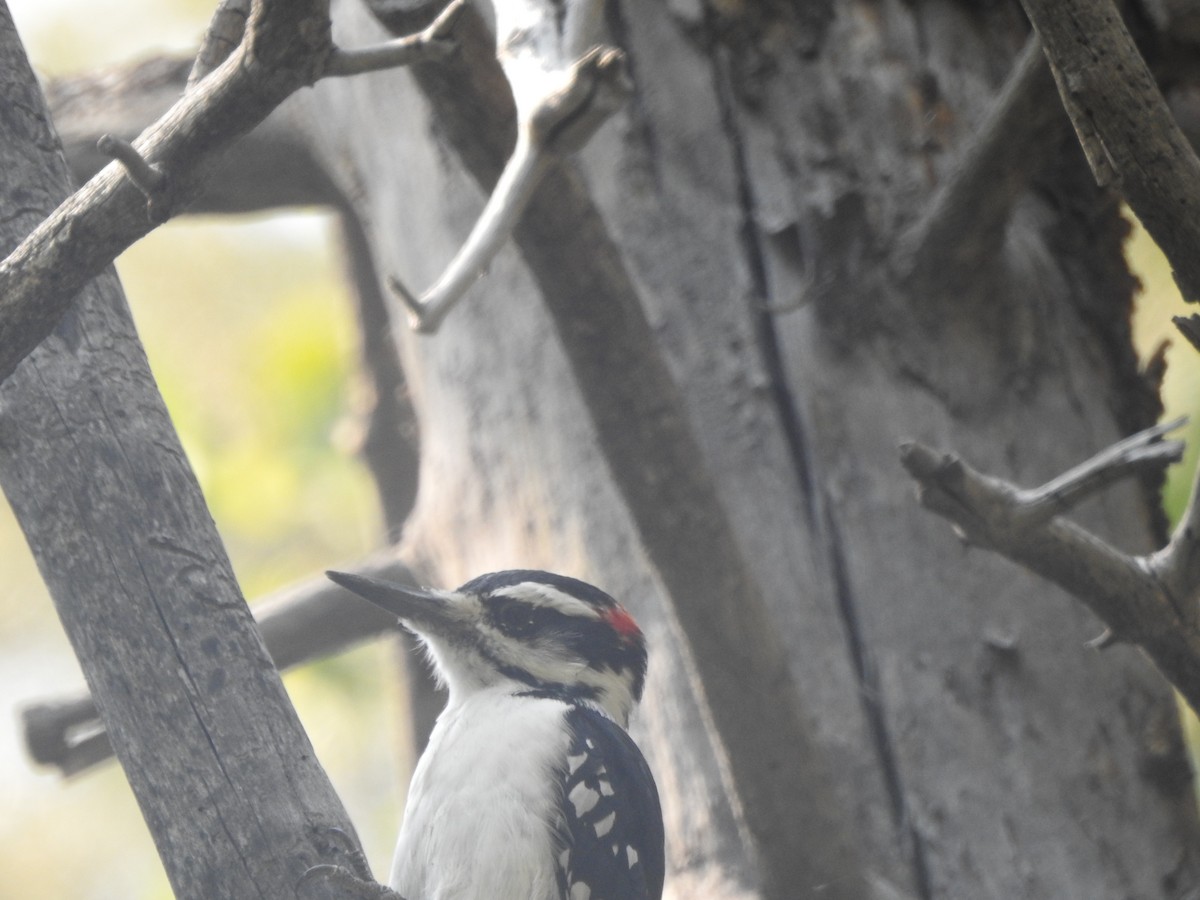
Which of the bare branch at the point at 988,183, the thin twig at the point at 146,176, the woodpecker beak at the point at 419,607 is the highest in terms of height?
the thin twig at the point at 146,176

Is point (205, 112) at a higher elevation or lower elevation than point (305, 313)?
lower

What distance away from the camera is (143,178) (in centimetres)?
183

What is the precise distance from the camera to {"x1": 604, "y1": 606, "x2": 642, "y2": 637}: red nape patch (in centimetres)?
296

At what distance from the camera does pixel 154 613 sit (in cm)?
206

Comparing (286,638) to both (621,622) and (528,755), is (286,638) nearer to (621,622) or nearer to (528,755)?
(621,622)

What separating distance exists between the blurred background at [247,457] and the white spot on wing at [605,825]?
2002 millimetres

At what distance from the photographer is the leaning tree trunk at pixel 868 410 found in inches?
117

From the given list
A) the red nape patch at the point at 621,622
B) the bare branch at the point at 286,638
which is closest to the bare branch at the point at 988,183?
the red nape patch at the point at 621,622

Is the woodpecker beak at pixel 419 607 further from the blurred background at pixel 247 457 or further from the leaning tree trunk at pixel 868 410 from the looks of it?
the blurred background at pixel 247 457

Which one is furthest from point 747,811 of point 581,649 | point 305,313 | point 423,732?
point 305,313

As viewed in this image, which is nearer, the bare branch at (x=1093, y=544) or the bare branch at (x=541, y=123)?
the bare branch at (x=541, y=123)

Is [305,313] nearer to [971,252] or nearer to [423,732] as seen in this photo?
[423,732]

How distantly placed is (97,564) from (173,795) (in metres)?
0.37

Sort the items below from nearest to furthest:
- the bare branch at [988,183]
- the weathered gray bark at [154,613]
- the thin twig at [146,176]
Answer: the thin twig at [146,176] → the weathered gray bark at [154,613] → the bare branch at [988,183]
